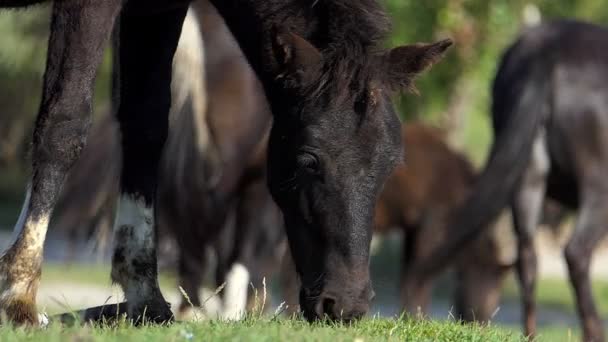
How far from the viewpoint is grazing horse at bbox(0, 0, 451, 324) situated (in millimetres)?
4520

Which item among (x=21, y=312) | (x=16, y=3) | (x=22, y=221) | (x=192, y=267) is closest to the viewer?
(x=21, y=312)

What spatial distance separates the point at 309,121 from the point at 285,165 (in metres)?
0.22

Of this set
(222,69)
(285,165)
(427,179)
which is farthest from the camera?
(427,179)

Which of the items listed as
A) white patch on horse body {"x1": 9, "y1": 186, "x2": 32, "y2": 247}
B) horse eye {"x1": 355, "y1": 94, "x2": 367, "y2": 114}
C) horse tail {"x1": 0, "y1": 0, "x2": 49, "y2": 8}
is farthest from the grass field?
horse tail {"x1": 0, "y1": 0, "x2": 49, "y2": 8}

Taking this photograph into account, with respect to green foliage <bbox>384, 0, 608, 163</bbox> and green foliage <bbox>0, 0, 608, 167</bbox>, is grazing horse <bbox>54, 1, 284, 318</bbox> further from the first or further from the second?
green foliage <bbox>384, 0, 608, 163</bbox>

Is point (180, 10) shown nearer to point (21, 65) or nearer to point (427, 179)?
point (427, 179)

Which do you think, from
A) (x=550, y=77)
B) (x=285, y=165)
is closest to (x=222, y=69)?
(x=550, y=77)

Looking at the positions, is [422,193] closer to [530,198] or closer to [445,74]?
[445,74]

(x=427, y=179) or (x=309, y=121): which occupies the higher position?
(x=309, y=121)

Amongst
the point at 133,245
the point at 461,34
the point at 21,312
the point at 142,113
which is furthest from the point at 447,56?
the point at 21,312

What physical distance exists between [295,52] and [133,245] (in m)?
1.24

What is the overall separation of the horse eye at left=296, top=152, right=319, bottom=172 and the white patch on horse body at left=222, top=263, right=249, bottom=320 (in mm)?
3921

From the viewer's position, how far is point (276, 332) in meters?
3.97

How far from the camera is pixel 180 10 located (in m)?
5.64
